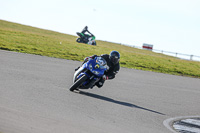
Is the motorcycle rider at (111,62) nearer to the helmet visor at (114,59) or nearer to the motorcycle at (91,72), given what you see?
the helmet visor at (114,59)

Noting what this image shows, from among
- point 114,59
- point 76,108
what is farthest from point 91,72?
point 76,108

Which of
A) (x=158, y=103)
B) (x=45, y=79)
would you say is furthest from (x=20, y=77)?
(x=158, y=103)

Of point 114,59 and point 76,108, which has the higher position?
point 114,59

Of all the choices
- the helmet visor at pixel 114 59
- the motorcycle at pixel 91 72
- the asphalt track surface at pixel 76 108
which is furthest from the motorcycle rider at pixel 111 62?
the asphalt track surface at pixel 76 108

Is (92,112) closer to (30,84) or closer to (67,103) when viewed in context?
(67,103)

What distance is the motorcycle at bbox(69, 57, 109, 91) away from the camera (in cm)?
998

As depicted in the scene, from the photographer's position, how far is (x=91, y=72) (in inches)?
395

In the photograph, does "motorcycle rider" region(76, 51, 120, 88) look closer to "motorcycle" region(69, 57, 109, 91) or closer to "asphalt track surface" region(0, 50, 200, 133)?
"motorcycle" region(69, 57, 109, 91)

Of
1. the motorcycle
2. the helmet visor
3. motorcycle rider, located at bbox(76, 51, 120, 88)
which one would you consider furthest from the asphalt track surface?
the helmet visor

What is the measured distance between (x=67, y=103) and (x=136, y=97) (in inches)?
141

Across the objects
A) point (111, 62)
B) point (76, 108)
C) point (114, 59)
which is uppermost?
point (114, 59)

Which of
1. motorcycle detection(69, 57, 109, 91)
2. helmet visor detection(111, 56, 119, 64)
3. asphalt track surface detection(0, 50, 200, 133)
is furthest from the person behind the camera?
helmet visor detection(111, 56, 119, 64)

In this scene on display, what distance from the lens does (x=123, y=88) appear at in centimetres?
1295

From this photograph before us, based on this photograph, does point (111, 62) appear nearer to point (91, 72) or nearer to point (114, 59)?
point (114, 59)
